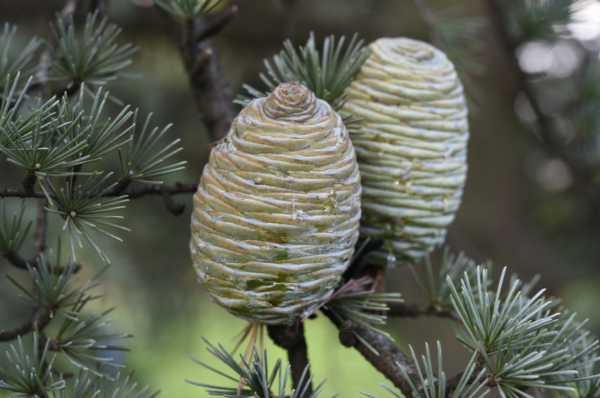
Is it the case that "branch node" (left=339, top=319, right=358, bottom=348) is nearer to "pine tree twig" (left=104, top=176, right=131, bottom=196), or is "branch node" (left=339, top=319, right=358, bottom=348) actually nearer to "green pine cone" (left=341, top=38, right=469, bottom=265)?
"green pine cone" (left=341, top=38, right=469, bottom=265)

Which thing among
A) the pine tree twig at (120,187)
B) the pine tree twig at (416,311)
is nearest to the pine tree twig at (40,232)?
the pine tree twig at (120,187)

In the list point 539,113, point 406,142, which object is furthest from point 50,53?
point 539,113

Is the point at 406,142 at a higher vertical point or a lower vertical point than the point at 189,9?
lower

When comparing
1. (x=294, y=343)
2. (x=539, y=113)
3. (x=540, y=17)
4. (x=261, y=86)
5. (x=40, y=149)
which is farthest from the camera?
(x=261, y=86)

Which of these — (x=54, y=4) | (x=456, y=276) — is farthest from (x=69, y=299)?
(x=54, y=4)

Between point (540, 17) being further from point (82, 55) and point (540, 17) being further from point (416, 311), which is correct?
point (82, 55)

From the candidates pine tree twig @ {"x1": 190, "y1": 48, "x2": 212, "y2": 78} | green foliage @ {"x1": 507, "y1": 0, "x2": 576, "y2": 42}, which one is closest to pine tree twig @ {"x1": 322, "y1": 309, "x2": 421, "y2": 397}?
pine tree twig @ {"x1": 190, "y1": 48, "x2": 212, "y2": 78}
